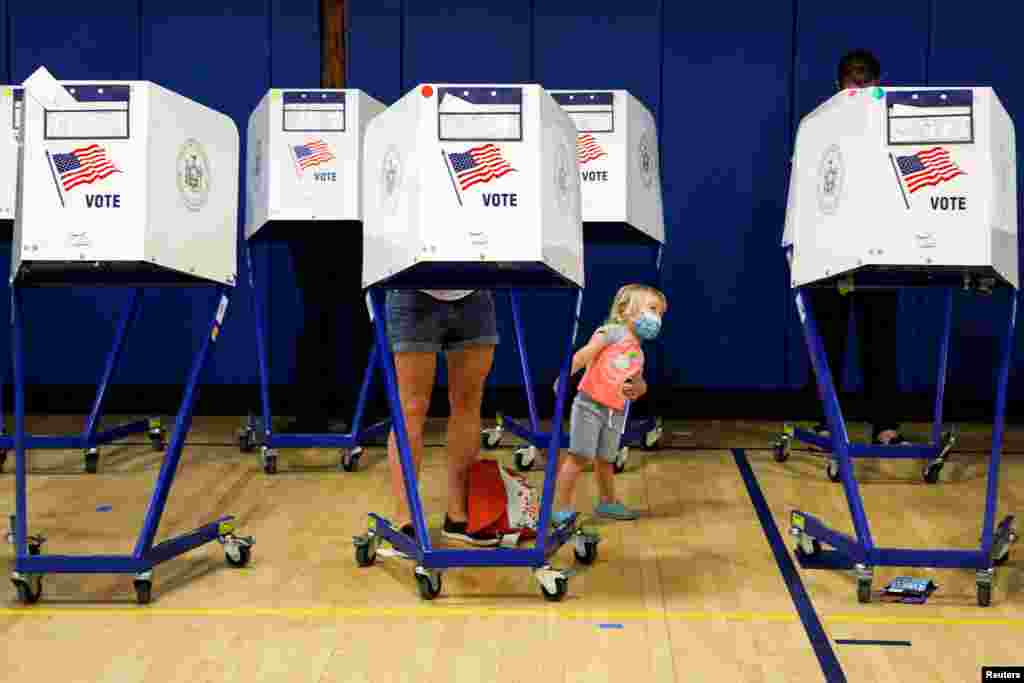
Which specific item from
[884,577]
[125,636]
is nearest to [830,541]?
[884,577]

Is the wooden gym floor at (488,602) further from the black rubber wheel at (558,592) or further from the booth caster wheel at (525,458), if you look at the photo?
the booth caster wheel at (525,458)

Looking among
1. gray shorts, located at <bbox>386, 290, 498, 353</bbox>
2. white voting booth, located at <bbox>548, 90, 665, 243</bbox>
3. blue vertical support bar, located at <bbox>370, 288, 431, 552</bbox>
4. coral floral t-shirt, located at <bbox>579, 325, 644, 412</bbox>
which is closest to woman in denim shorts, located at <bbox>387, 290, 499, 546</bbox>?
gray shorts, located at <bbox>386, 290, 498, 353</bbox>

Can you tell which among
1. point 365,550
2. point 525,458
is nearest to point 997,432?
point 365,550

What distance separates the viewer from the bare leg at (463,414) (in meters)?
A: 4.40

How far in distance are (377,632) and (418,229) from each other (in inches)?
39.8

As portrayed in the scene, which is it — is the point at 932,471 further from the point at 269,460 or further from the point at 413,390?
the point at 269,460

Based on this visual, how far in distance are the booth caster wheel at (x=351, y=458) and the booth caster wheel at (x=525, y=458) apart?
64cm

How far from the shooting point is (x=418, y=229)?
374 cm

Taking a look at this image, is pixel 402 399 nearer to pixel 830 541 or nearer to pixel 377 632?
pixel 377 632

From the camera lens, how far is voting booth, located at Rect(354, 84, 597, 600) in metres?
3.73

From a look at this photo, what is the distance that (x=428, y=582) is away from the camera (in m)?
4.04

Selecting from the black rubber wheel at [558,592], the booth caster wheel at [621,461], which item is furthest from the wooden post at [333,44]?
the black rubber wheel at [558,592]

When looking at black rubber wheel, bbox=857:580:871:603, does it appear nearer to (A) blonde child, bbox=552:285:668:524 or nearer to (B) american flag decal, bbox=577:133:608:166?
(A) blonde child, bbox=552:285:668:524

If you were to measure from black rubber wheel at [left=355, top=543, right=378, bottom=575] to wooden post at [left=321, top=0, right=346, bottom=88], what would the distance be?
3233 mm
